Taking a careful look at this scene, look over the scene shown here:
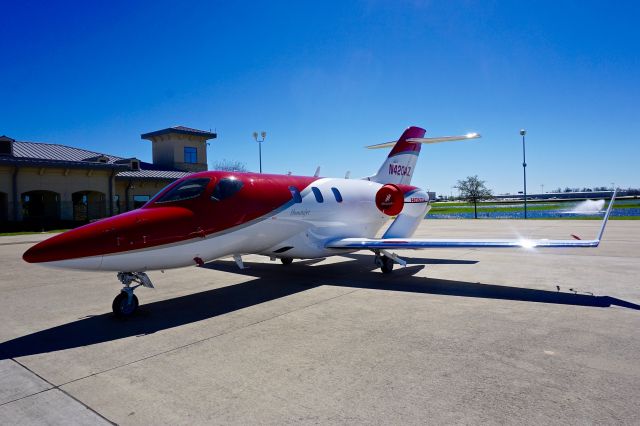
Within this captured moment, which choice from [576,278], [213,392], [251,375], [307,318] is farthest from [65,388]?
[576,278]

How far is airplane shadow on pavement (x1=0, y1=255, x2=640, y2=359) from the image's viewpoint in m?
6.12

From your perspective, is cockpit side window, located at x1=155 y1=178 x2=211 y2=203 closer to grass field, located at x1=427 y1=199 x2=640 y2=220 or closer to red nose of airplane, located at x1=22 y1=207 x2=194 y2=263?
red nose of airplane, located at x1=22 y1=207 x2=194 y2=263

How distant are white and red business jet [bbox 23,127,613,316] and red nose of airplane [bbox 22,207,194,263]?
0.01 metres

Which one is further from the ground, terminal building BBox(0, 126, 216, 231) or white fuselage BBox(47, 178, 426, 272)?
terminal building BBox(0, 126, 216, 231)

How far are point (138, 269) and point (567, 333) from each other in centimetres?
663

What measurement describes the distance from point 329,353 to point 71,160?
39425mm

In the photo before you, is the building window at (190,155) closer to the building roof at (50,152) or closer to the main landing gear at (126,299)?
the building roof at (50,152)

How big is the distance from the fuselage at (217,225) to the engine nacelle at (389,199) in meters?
0.83

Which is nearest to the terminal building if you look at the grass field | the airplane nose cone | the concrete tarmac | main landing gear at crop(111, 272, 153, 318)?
the concrete tarmac

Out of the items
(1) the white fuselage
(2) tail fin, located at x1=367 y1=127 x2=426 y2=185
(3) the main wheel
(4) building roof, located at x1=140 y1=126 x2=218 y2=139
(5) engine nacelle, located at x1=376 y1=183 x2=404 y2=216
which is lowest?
(3) the main wheel

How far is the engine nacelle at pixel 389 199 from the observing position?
13336mm

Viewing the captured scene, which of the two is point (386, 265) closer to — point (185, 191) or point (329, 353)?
point (185, 191)

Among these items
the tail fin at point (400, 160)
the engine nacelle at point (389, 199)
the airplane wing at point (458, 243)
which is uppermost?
the tail fin at point (400, 160)

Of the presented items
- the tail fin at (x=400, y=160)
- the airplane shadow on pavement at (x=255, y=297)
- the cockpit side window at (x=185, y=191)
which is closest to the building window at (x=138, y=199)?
the airplane shadow on pavement at (x=255, y=297)
